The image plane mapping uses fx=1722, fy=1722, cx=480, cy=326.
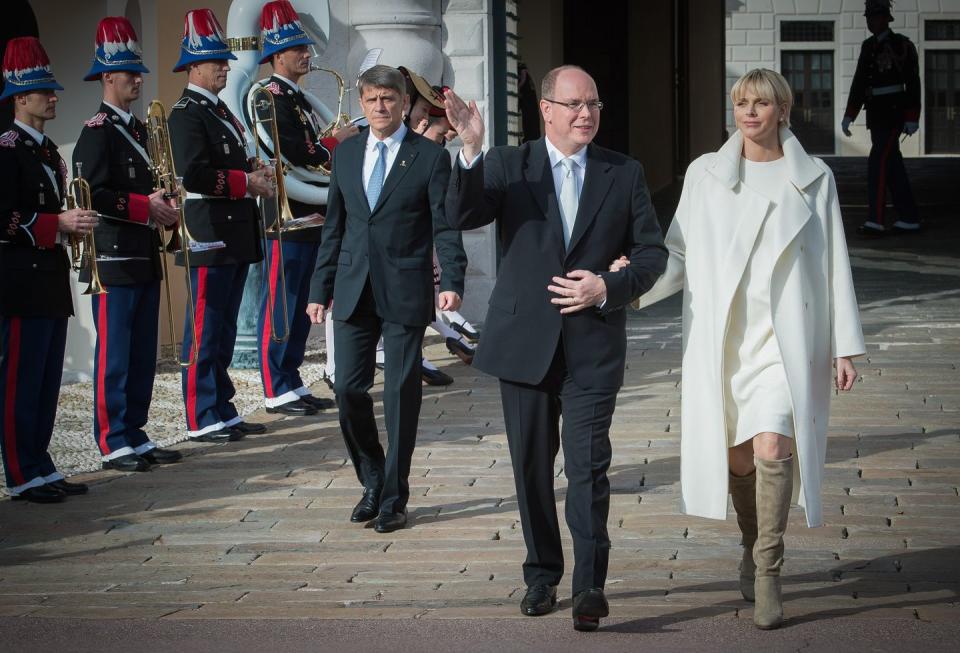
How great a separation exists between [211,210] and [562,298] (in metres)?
3.68

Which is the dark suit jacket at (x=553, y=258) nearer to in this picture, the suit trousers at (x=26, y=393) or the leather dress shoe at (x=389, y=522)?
the leather dress shoe at (x=389, y=522)

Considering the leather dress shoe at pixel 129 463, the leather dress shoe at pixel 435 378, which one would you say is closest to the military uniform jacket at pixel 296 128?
the leather dress shoe at pixel 435 378

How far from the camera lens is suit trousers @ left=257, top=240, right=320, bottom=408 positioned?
9.49 metres

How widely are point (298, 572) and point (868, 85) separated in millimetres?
13003

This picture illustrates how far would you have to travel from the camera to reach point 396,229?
6859 mm

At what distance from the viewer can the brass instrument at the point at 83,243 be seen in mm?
7652

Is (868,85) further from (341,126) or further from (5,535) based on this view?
(5,535)

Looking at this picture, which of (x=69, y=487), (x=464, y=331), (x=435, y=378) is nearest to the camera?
(x=69, y=487)

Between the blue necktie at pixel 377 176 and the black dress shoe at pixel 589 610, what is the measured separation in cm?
218

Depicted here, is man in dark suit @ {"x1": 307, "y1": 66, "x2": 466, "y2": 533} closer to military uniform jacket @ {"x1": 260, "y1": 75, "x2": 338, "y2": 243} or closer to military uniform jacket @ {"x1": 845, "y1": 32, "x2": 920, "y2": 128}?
military uniform jacket @ {"x1": 260, "y1": 75, "x2": 338, "y2": 243}

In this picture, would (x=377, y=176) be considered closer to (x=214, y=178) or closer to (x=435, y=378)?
(x=214, y=178)

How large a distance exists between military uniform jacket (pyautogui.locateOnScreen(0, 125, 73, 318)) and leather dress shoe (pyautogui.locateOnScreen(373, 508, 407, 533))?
5.82 ft

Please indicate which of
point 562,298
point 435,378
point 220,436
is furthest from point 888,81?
point 562,298

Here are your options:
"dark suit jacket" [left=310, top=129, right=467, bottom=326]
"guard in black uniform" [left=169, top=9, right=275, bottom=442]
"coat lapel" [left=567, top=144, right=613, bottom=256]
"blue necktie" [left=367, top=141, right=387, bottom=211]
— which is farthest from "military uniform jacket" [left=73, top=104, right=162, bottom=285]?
"coat lapel" [left=567, top=144, right=613, bottom=256]
